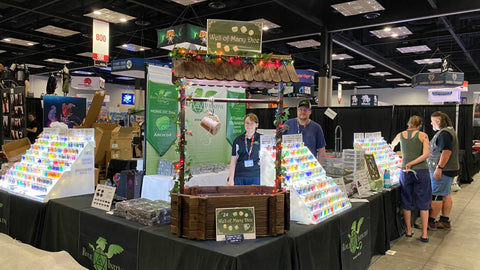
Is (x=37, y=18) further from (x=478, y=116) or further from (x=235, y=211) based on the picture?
(x=478, y=116)

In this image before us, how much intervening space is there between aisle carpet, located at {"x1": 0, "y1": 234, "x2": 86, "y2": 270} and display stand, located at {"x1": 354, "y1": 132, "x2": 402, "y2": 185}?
337 cm

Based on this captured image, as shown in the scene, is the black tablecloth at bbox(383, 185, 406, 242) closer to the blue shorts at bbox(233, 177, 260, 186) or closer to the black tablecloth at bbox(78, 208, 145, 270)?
the blue shorts at bbox(233, 177, 260, 186)

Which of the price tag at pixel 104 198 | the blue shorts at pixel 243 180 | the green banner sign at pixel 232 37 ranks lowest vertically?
the price tag at pixel 104 198

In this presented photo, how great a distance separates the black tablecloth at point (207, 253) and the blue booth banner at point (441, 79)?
28.6 feet

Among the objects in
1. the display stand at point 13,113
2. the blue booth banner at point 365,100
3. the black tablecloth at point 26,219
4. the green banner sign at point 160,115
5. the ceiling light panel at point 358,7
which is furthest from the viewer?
the blue booth banner at point 365,100

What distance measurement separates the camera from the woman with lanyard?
322cm

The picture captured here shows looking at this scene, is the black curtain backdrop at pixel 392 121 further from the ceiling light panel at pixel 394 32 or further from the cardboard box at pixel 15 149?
the cardboard box at pixel 15 149

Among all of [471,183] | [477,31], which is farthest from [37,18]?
[471,183]

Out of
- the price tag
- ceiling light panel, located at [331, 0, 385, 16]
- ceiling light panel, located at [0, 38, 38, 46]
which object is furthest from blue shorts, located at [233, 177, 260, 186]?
ceiling light panel, located at [0, 38, 38, 46]

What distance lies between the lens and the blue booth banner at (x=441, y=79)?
8938mm

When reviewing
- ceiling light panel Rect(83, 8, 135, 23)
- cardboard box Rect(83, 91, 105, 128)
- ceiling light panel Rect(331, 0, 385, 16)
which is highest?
ceiling light panel Rect(331, 0, 385, 16)

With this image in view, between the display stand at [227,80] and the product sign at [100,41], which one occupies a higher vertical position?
the product sign at [100,41]

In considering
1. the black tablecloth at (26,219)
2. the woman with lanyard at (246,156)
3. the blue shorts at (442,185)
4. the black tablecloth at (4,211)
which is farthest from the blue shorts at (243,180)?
the blue shorts at (442,185)

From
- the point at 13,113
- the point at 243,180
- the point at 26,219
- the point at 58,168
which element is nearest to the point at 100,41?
the point at 13,113
